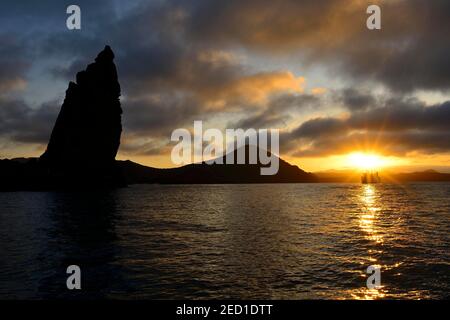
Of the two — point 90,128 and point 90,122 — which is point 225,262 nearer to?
point 90,128

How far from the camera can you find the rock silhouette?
165 meters

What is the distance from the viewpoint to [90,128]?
562 ft

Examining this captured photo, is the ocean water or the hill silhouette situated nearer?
the ocean water

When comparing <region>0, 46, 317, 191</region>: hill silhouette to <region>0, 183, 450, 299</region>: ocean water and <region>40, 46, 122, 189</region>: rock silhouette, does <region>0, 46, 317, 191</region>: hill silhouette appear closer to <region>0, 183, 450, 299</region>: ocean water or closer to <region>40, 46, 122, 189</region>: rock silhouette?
<region>40, 46, 122, 189</region>: rock silhouette

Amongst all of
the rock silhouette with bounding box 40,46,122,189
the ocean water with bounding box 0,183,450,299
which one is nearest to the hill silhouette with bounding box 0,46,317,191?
the rock silhouette with bounding box 40,46,122,189

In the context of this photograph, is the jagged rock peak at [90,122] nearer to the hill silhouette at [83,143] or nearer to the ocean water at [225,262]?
the hill silhouette at [83,143]

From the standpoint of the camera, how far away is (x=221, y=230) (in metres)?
40.2

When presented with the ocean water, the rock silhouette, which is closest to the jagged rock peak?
the rock silhouette

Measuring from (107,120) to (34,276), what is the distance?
542 ft

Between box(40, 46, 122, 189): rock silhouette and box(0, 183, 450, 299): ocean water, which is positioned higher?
box(40, 46, 122, 189): rock silhouette

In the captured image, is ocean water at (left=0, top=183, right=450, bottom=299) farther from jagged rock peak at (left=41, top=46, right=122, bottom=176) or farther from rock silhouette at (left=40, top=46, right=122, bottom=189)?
jagged rock peak at (left=41, top=46, right=122, bottom=176)

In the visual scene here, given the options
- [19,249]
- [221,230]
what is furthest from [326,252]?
[19,249]

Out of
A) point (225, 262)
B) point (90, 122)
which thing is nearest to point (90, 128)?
point (90, 122)
